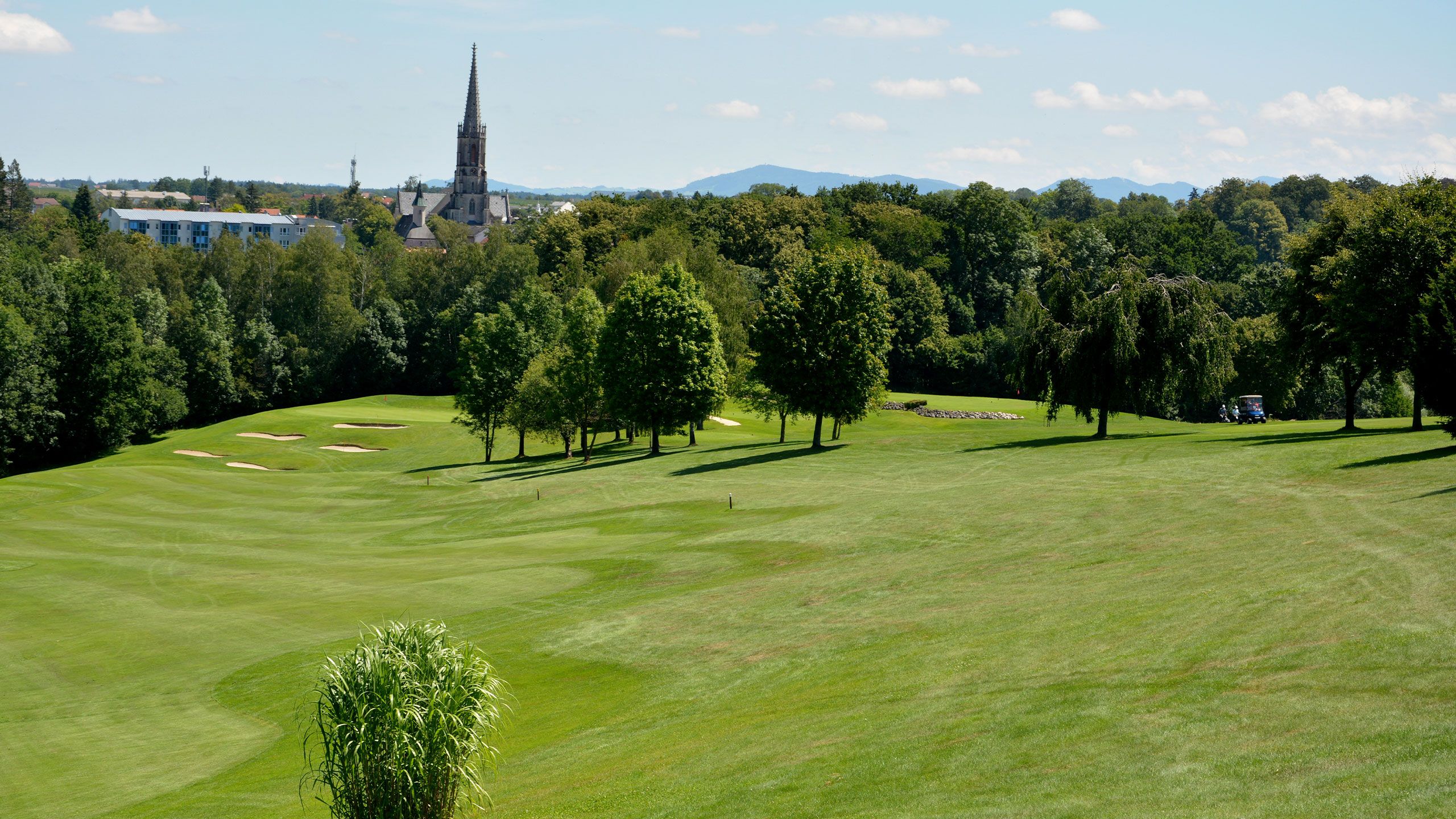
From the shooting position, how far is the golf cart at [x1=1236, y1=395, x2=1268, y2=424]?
77.2 metres

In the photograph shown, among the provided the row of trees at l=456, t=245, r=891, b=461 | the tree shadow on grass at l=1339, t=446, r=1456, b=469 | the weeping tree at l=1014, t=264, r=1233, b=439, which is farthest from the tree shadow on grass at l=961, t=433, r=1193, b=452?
the tree shadow on grass at l=1339, t=446, r=1456, b=469

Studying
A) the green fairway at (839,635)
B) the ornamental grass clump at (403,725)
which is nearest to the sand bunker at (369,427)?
the green fairway at (839,635)

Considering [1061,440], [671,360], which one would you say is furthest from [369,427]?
[1061,440]

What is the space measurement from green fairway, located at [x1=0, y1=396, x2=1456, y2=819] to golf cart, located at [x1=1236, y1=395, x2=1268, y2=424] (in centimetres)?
2565

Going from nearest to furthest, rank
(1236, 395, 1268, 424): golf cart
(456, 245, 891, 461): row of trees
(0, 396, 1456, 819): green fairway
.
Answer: (0, 396, 1456, 819): green fairway → (456, 245, 891, 461): row of trees → (1236, 395, 1268, 424): golf cart

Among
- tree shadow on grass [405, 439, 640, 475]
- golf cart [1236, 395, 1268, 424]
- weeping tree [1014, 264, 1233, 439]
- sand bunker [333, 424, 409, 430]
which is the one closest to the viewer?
weeping tree [1014, 264, 1233, 439]

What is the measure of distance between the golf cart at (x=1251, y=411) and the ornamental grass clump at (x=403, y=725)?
7265cm

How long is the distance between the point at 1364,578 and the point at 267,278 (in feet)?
396

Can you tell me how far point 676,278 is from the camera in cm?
7019

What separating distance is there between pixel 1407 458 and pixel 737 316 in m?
61.4

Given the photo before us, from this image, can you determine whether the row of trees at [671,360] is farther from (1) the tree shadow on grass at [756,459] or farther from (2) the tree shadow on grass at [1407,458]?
(2) the tree shadow on grass at [1407,458]

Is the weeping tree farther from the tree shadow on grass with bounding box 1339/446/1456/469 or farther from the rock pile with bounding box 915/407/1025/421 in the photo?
the rock pile with bounding box 915/407/1025/421

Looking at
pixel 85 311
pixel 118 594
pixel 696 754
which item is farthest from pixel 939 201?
pixel 696 754

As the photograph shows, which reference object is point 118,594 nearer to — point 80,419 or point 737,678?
point 737,678
